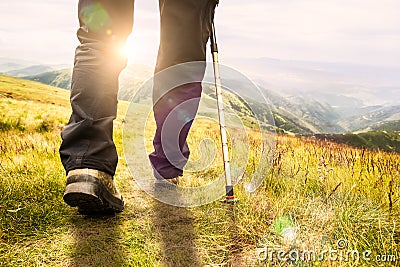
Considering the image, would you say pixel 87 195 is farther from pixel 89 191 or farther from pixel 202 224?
pixel 202 224

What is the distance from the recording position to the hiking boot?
231 centimetres

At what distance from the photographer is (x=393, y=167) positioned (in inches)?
144

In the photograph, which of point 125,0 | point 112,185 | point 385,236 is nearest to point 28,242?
point 112,185

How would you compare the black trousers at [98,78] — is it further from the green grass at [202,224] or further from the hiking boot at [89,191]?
the green grass at [202,224]

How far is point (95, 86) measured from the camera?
256cm

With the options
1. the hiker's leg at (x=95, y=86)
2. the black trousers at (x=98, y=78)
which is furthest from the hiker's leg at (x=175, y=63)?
the hiker's leg at (x=95, y=86)

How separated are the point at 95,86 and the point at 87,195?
84 centimetres

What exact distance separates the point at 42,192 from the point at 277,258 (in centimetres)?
225

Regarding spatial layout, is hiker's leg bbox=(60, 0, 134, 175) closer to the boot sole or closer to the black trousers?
the black trousers

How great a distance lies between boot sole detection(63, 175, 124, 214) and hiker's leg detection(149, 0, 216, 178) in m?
0.91

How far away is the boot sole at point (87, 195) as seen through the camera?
231cm

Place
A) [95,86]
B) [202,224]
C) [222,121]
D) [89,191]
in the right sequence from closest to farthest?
[89,191], [95,86], [202,224], [222,121]

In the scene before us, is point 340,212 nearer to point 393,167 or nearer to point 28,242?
point 393,167

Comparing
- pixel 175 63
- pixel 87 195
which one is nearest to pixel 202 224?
pixel 87 195
